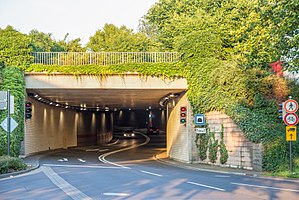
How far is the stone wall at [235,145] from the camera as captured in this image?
854 inches

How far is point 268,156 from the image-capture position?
67.5ft

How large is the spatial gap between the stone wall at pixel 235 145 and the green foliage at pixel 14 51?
40.2 feet

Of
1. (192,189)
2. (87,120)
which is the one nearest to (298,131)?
(192,189)

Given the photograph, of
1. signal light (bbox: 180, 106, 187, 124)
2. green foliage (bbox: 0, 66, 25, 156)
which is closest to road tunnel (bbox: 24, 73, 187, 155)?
green foliage (bbox: 0, 66, 25, 156)

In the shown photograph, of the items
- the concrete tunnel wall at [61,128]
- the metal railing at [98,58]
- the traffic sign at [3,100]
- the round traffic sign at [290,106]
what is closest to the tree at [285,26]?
the round traffic sign at [290,106]

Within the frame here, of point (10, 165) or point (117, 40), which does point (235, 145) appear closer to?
point (10, 165)

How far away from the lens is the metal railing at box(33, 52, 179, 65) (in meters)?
29.9

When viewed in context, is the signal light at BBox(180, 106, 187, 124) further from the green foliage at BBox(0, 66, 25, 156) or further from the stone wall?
the green foliage at BBox(0, 66, 25, 156)

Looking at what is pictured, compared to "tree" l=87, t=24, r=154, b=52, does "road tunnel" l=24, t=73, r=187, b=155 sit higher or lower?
lower

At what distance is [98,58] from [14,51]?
17.8 feet

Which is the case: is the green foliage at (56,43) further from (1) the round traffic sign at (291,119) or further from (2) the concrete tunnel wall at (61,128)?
(1) the round traffic sign at (291,119)

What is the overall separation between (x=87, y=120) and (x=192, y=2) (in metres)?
21.7

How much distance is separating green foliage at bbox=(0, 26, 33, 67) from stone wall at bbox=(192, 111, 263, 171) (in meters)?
12.3

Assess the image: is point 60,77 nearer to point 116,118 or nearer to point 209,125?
point 209,125
